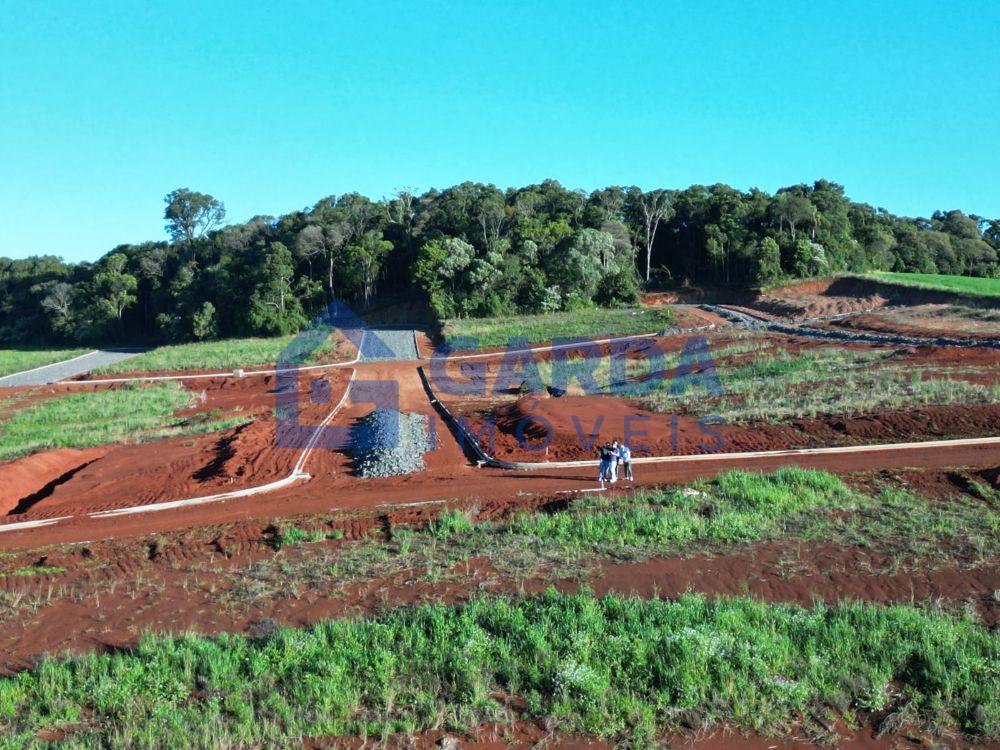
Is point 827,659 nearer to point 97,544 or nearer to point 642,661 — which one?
point 642,661

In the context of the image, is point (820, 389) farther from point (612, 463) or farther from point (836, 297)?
point (836, 297)

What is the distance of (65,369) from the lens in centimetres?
4869

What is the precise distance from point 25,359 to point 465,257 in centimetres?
3518

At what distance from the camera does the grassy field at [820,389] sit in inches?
795

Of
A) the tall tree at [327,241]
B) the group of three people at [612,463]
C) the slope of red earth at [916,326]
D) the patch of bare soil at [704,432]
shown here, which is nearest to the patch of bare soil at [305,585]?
the group of three people at [612,463]

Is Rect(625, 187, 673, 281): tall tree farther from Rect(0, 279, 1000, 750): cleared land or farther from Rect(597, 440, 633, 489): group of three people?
Rect(597, 440, 633, 489): group of three people

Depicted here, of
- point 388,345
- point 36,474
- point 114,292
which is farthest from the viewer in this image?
point 114,292

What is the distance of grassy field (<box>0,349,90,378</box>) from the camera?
1949 inches

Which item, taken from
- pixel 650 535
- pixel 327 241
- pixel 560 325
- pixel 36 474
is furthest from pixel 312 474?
pixel 327 241

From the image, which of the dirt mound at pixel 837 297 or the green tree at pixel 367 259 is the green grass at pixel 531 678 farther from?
the green tree at pixel 367 259

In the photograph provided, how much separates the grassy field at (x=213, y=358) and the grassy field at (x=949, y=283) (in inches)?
1616

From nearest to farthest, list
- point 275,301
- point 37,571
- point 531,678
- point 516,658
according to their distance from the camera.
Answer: point 531,678
point 516,658
point 37,571
point 275,301

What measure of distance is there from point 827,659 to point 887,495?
6645mm

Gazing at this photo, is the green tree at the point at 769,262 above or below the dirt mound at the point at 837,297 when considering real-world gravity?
above
